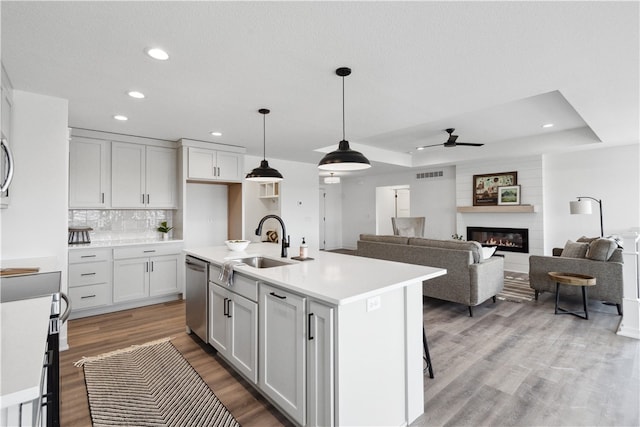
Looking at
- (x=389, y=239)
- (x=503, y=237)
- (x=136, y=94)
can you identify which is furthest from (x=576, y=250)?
(x=136, y=94)

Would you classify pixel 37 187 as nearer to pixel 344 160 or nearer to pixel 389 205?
pixel 344 160

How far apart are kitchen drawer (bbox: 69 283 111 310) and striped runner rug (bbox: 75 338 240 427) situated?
1336 millimetres

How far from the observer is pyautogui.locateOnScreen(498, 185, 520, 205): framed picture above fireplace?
6.32 m

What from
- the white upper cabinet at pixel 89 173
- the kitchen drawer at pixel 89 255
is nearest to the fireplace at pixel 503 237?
the kitchen drawer at pixel 89 255

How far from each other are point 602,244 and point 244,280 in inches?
167

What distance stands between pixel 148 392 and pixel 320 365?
147 cm

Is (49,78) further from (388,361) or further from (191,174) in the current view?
(388,361)

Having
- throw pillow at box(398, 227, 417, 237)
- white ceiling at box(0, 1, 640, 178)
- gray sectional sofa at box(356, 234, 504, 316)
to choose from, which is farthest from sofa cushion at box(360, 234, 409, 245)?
throw pillow at box(398, 227, 417, 237)

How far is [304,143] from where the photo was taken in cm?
507

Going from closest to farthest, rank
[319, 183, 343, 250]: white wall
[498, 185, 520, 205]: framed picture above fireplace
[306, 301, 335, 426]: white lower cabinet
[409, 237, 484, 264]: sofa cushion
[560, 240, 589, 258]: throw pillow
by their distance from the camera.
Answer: [306, 301, 335, 426]: white lower cabinet < [409, 237, 484, 264]: sofa cushion < [560, 240, 589, 258]: throw pillow < [498, 185, 520, 205]: framed picture above fireplace < [319, 183, 343, 250]: white wall

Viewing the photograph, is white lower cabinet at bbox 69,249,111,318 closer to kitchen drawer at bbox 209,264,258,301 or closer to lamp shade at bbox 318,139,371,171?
kitchen drawer at bbox 209,264,258,301

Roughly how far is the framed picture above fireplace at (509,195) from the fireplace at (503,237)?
0.57 m

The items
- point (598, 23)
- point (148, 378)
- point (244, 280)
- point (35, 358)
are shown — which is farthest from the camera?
point (148, 378)

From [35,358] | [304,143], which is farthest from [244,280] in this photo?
[304,143]
